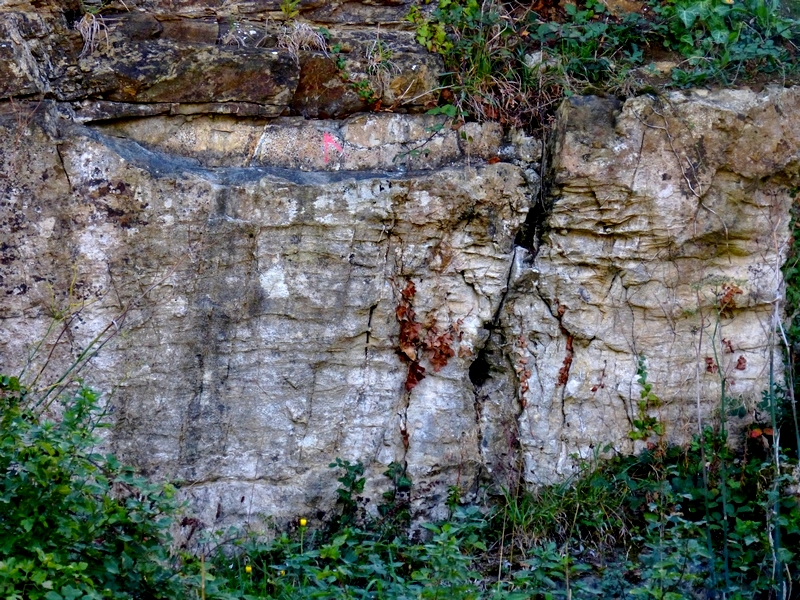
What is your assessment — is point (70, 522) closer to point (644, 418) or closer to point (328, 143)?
point (328, 143)

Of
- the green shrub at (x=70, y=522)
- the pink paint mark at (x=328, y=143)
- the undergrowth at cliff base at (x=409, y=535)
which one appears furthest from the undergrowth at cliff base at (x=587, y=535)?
the pink paint mark at (x=328, y=143)

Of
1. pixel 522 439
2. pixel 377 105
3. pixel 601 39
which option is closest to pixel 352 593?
pixel 522 439

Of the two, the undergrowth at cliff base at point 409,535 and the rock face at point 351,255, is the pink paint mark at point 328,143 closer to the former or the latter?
the rock face at point 351,255

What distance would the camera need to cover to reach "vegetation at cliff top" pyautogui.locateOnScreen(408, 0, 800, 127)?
4.34 metres

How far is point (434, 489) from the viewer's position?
4.34 metres

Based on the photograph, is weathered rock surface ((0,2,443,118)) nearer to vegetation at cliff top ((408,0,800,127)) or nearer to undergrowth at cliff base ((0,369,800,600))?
vegetation at cliff top ((408,0,800,127))

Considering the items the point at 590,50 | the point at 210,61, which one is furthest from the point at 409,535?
the point at 590,50

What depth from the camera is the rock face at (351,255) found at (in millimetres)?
3910

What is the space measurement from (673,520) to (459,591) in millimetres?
1372

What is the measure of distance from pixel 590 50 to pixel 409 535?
2.64 m

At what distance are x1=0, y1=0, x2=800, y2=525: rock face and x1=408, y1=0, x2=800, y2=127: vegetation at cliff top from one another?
16 centimetres

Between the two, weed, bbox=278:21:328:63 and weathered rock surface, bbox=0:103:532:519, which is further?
weed, bbox=278:21:328:63

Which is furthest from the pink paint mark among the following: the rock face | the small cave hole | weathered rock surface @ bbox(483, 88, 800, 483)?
the small cave hole

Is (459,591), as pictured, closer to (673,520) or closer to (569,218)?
(673,520)
